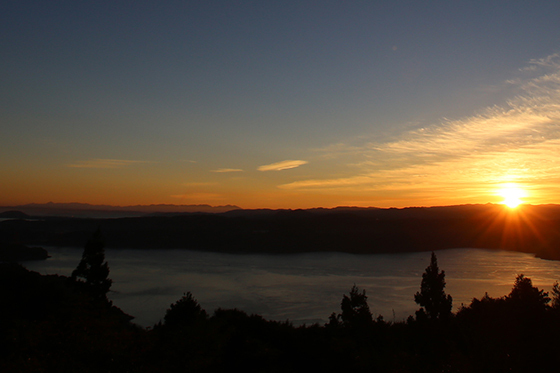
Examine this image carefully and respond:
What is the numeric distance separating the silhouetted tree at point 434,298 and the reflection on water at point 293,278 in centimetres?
869

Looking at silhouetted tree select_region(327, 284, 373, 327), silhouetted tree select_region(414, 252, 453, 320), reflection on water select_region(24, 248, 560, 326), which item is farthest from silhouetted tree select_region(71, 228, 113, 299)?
silhouetted tree select_region(414, 252, 453, 320)

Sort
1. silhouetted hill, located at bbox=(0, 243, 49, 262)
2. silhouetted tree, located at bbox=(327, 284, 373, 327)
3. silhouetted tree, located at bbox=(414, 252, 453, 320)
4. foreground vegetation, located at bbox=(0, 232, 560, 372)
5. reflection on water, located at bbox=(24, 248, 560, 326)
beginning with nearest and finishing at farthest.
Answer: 1. foreground vegetation, located at bbox=(0, 232, 560, 372)
2. silhouetted tree, located at bbox=(327, 284, 373, 327)
3. silhouetted tree, located at bbox=(414, 252, 453, 320)
4. reflection on water, located at bbox=(24, 248, 560, 326)
5. silhouetted hill, located at bbox=(0, 243, 49, 262)

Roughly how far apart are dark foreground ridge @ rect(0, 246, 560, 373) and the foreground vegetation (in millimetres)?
21

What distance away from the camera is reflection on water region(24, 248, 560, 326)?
27.1 metres

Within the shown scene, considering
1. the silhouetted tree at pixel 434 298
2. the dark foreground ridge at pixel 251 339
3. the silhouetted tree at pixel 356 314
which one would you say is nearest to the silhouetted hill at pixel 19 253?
the dark foreground ridge at pixel 251 339

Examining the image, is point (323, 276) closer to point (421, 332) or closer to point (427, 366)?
point (421, 332)

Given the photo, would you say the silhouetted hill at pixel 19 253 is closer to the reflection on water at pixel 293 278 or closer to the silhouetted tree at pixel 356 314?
the reflection on water at pixel 293 278

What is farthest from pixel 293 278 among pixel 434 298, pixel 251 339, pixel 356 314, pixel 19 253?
pixel 19 253

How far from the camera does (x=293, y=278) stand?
A: 3825 centimetres

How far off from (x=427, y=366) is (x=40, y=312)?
947 cm

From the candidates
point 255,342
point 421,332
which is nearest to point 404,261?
point 421,332

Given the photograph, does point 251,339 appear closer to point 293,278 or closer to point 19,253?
point 293,278

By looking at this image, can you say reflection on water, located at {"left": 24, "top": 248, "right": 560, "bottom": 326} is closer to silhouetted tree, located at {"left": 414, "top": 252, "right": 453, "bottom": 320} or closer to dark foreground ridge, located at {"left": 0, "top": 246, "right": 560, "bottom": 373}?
silhouetted tree, located at {"left": 414, "top": 252, "right": 453, "bottom": 320}

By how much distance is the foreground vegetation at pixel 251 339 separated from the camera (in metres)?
4.89
